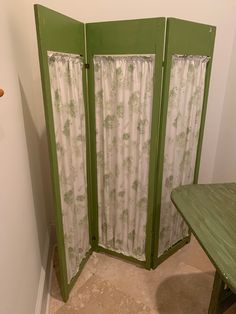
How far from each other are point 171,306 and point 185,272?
1.13ft

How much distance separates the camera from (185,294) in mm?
1831

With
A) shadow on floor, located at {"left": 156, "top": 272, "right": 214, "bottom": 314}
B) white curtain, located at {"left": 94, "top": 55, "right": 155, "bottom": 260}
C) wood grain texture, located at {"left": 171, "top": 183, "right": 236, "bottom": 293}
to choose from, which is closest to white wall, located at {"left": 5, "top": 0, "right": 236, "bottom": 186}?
white curtain, located at {"left": 94, "top": 55, "right": 155, "bottom": 260}

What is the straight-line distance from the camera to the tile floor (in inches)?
67.9

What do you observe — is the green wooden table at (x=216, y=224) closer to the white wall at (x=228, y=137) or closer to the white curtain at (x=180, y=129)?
the white curtain at (x=180, y=129)

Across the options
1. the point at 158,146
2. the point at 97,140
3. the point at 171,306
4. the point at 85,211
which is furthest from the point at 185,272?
the point at 97,140

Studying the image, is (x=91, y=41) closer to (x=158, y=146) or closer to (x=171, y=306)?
(x=158, y=146)

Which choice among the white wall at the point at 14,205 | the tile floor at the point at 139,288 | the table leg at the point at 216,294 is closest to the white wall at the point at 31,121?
the white wall at the point at 14,205

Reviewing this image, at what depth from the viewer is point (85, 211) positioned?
192 cm

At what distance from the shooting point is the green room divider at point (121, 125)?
1429 millimetres

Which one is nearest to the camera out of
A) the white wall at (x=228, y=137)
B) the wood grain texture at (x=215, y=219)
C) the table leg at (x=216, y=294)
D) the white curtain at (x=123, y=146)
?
the wood grain texture at (x=215, y=219)

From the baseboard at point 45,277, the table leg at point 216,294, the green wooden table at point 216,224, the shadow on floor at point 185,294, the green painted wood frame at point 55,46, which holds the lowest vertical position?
the shadow on floor at point 185,294

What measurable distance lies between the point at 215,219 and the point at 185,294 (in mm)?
924

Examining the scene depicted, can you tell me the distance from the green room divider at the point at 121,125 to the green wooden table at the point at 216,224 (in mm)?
386

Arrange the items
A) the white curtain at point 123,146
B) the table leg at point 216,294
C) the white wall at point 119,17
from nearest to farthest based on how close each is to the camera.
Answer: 1. the table leg at point 216,294
2. the white curtain at point 123,146
3. the white wall at point 119,17
